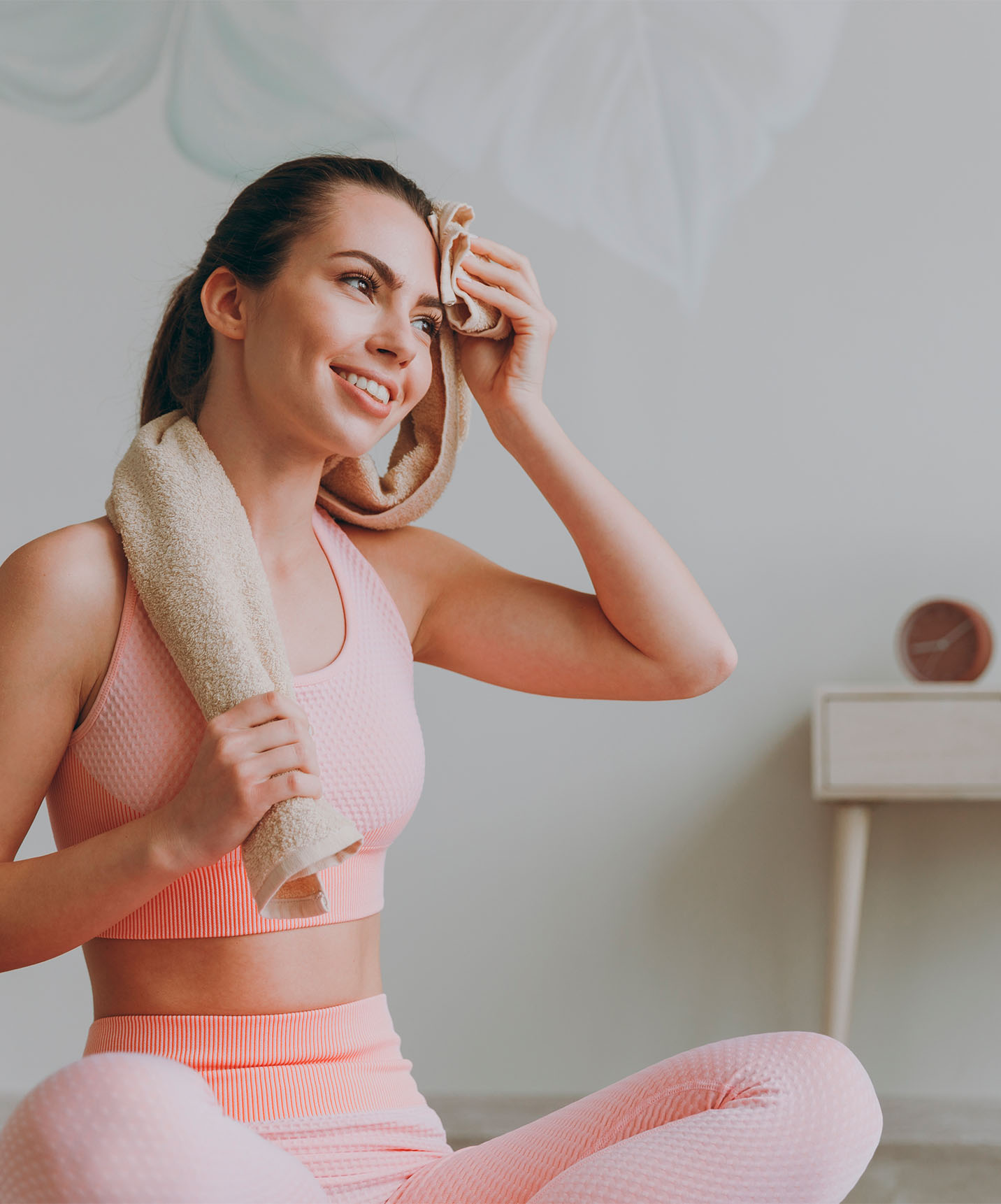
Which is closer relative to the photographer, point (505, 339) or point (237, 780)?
point (237, 780)

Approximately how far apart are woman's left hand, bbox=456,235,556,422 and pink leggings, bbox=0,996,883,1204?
1.78 feet

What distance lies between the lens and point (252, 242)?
0.99m

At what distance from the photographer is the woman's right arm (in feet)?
2.50

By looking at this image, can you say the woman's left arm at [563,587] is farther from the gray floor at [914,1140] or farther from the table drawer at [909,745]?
the gray floor at [914,1140]

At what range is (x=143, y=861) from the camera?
2.52 feet

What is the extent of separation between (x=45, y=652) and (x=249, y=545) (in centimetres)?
18

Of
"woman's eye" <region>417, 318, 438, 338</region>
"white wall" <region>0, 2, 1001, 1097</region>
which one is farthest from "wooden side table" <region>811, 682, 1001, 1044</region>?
"woman's eye" <region>417, 318, 438, 338</region>

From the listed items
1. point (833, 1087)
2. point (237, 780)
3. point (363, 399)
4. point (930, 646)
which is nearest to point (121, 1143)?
point (237, 780)

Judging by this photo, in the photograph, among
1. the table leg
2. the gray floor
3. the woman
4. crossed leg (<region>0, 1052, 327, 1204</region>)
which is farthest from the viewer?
the table leg

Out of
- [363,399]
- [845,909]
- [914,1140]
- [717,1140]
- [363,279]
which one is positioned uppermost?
[363,279]

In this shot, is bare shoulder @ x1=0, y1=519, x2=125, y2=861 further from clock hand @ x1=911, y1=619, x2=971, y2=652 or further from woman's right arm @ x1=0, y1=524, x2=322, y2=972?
clock hand @ x1=911, y1=619, x2=971, y2=652

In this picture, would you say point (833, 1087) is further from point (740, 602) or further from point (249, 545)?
point (740, 602)

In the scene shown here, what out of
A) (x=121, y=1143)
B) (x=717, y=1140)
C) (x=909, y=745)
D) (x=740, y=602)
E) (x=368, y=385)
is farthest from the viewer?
(x=740, y=602)

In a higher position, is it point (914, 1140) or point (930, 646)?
point (930, 646)
